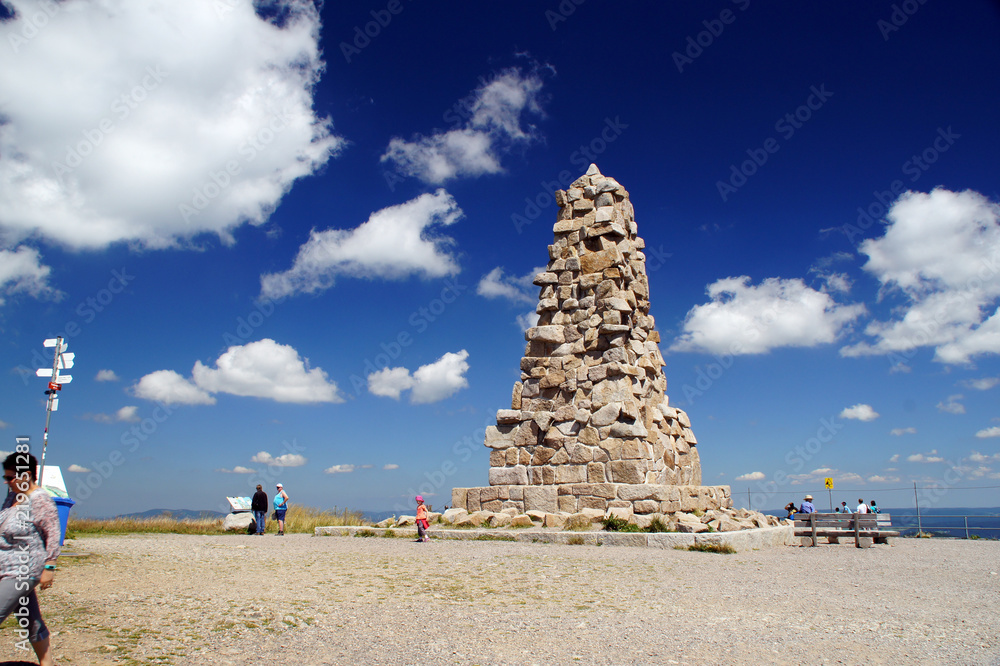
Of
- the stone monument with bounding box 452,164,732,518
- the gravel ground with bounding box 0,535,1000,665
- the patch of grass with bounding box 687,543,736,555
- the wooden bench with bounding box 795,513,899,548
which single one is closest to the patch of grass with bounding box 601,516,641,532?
the stone monument with bounding box 452,164,732,518

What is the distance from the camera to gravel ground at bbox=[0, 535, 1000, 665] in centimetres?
421

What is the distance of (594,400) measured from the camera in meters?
12.5

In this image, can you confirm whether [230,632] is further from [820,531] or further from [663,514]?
[820,531]

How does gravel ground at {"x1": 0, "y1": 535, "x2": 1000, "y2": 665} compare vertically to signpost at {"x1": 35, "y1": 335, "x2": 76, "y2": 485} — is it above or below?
below

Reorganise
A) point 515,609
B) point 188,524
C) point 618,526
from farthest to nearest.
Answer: point 188,524, point 618,526, point 515,609

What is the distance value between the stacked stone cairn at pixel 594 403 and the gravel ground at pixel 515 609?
9.00 ft

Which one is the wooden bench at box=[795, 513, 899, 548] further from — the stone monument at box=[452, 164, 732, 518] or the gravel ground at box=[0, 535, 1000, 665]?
the gravel ground at box=[0, 535, 1000, 665]

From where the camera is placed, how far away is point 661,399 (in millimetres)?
13758

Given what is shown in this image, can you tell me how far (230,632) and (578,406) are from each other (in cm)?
875

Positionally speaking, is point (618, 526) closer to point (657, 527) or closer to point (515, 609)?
point (657, 527)

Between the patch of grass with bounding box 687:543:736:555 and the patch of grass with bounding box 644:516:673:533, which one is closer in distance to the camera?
the patch of grass with bounding box 687:543:736:555

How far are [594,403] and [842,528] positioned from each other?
5311 millimetres

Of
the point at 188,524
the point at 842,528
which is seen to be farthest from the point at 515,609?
the point at 188,524

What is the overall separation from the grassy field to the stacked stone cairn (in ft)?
14.7
